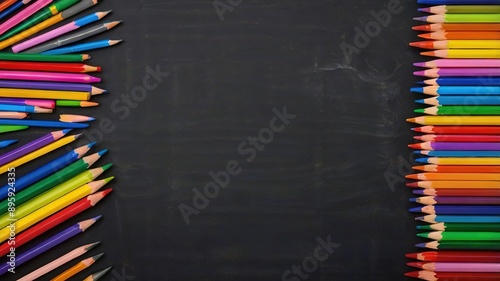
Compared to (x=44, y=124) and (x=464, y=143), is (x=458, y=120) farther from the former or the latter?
(x=44, y=124)

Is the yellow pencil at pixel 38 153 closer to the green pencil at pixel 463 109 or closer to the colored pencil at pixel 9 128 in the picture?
the colored pencil at pixel 9 128

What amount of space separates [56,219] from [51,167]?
0.11m

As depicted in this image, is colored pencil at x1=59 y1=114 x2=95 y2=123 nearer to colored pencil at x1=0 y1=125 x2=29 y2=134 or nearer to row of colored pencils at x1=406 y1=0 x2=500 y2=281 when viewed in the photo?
colored pencil at x1=0 y1=125 x2=29 y2=134

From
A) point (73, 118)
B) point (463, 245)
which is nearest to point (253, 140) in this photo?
point (73, 118)

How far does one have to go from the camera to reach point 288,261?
1.39m

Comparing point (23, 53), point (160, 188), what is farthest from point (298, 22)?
point (23, 53)

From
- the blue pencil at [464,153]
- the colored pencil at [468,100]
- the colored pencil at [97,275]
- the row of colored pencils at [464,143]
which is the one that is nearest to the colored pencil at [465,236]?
the row of colored pencils at [464,143]

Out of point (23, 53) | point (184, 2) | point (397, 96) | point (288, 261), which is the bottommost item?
point (288, 261)

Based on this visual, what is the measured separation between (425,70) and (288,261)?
49 cm

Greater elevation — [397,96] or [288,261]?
[397,96]

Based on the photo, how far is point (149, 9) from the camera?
1.40m

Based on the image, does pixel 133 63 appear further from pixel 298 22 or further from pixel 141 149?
pixel 298 22

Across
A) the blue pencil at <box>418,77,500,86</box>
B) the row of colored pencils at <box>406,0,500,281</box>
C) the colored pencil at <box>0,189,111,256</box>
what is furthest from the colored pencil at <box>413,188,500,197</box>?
the colored pencil at <box>0,189,111,256</box>

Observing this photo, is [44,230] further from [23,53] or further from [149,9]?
[149,9]
